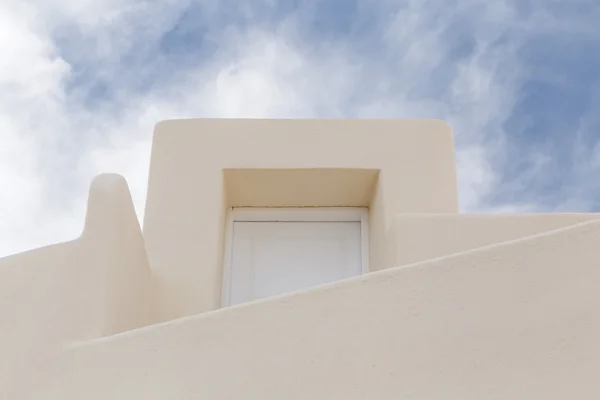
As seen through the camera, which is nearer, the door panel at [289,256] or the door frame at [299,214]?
the door panel at [289,256]

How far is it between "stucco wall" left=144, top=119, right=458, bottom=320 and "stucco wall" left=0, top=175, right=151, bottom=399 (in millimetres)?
1776

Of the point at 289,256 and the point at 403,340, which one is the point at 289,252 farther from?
the point at 403,340

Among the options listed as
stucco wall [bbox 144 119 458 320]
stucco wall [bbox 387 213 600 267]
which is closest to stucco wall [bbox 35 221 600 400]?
stucco wall [bbox 387 213 600 267]

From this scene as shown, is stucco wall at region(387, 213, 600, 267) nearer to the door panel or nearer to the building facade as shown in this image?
the building facade

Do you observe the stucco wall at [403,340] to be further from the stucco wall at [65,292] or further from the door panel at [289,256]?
the door panel at [289,256]

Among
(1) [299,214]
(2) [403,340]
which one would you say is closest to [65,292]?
(2) [403,340]

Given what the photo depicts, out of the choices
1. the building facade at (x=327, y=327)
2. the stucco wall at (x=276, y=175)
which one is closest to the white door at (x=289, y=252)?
the stucco wall at (x=276, y=175)

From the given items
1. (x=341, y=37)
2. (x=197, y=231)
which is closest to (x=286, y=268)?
(x=197, y=231)

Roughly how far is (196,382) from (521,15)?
5881mm

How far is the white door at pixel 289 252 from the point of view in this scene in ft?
21.5

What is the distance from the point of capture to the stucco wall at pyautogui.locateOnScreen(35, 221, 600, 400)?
3434mm

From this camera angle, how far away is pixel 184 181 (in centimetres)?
655

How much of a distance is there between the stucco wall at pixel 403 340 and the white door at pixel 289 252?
2879 millimetres

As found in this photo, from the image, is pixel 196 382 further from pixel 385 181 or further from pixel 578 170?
pixel 578 170
